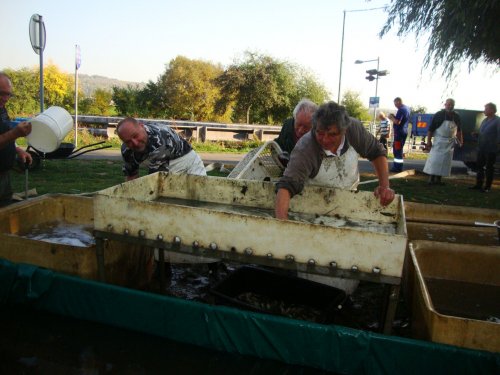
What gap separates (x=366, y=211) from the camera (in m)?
3.03

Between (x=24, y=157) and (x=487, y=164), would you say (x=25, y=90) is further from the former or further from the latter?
(x=487, y=164)

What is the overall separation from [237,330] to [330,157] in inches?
56.4

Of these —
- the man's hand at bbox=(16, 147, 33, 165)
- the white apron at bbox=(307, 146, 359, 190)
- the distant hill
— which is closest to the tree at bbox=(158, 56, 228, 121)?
the distant hill

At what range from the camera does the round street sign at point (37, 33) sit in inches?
249

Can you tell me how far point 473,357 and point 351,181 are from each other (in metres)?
1.71

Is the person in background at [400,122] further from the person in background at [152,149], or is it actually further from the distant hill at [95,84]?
the distant hill at [95,84]

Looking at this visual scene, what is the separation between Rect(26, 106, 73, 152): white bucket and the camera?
370cm

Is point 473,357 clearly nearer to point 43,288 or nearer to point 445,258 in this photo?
point 445,258

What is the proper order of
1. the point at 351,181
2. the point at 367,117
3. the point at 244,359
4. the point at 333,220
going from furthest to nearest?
the point at 367,117 → the point at 351,181 → the point at 333,220 → the point at 244,359

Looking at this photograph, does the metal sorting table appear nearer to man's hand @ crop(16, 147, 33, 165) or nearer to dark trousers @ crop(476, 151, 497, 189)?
man's hand @ crop(16, 147, 33, 165)

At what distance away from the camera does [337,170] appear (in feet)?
10.6

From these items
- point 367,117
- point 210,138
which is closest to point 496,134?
point 210,138

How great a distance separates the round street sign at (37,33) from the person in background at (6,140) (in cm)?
308

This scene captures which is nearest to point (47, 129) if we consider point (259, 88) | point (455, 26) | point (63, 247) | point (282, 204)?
point (63, 247)
